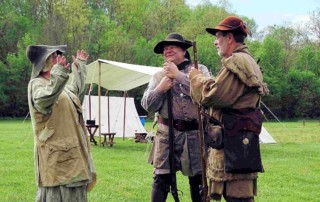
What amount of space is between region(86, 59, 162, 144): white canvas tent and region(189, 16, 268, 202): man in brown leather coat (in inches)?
383

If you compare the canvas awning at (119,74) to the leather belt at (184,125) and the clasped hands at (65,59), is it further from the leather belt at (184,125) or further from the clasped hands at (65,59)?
the clasped hands at (65,59)

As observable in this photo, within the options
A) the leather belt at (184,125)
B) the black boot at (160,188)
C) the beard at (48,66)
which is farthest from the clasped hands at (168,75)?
the beard at (48,66)

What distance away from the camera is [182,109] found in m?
4.60

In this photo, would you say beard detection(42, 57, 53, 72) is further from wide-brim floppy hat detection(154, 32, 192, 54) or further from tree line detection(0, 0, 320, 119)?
tree line detection(0, 0, 320, 119)

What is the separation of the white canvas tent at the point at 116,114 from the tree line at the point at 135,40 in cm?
1936

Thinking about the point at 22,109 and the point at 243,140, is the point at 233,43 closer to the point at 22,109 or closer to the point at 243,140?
the point at 243,140

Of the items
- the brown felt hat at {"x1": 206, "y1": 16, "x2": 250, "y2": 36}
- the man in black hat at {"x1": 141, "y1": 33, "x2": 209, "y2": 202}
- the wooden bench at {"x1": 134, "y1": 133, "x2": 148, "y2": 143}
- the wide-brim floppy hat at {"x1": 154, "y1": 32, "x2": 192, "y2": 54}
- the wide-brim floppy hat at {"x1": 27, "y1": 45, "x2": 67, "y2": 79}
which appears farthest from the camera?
the wooden bench at {"x1": 134, "y1": 133, "x2": 148, "y2": 143}

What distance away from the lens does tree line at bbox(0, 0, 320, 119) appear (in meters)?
41.9

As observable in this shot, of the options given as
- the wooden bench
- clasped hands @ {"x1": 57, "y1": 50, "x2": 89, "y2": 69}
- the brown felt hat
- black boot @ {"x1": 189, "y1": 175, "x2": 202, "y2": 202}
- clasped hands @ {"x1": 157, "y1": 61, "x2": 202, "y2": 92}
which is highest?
the brown felt hat

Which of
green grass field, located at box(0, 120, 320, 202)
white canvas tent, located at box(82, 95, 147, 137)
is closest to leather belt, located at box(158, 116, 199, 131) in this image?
green grass field, located at box(0, 120, 320, 202)

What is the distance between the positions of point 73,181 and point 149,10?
174 ft

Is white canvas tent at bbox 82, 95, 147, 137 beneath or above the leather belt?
beneath

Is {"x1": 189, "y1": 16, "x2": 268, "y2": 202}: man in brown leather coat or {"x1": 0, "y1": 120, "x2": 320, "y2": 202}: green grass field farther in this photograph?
{"x1": 0, "y1": 120, "x2": 320, "y2": 202}: green grass field

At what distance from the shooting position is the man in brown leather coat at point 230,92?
11.6 ft
